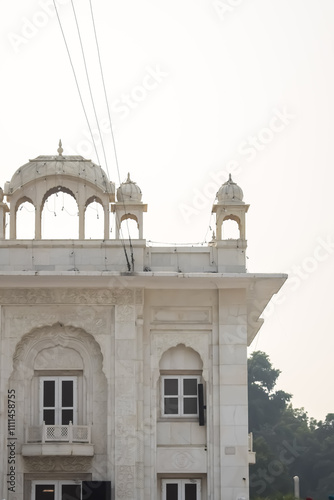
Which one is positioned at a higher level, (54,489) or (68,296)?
(68,296)

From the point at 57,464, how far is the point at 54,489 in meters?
0.69

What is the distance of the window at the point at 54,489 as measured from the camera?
3084cm

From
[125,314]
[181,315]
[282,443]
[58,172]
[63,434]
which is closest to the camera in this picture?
[63,434]

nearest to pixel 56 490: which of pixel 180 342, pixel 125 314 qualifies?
pixel 125 314

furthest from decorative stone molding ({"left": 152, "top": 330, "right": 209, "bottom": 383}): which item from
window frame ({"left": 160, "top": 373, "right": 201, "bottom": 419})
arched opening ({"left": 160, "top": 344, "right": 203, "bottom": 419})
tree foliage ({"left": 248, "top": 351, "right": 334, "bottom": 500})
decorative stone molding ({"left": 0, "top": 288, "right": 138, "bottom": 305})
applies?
tree foliage ({"left": 248, "top": 351, "right": 334, "bottom": 500})

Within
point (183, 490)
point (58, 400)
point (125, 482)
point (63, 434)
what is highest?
point (58, 400)

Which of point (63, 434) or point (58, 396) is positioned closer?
point (63, 434)

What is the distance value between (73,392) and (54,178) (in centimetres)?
607

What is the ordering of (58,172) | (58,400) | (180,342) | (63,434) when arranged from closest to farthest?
(63,434), (58,400), (180,342), (58,172)

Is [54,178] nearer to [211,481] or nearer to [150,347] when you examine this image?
[150,347]

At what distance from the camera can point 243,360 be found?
102ft

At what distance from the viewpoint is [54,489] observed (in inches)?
1216

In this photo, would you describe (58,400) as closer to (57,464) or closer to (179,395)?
(57,464)

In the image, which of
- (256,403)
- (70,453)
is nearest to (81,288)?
(70,453)
